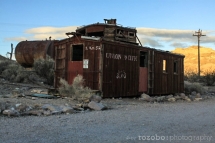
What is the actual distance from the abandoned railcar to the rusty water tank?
5905 mm

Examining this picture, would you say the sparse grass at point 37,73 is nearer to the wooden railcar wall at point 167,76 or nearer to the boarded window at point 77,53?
the boarded window at point 77,53

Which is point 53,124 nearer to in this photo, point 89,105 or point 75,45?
point 89,105

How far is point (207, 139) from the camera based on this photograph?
6531 millimetres

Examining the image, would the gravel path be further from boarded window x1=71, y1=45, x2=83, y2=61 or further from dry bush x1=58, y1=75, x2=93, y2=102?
boarded window x1=71, y1=45, x2=83, y2=61

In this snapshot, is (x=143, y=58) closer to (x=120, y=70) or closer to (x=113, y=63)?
(x=120, y=70)

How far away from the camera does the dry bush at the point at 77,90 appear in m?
14.6

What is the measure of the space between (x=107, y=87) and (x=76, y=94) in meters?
2.37

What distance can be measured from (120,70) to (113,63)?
0.83 metres

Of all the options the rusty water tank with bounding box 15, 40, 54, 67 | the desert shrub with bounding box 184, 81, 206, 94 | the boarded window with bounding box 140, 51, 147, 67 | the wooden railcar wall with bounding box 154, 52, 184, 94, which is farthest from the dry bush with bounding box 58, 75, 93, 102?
the desert shrub with bounding box 184, 81, 206, 94

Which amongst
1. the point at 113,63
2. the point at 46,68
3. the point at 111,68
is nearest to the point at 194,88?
the point at 113,63

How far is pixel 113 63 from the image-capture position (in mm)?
17266

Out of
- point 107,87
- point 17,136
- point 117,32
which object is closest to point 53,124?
point 17,136

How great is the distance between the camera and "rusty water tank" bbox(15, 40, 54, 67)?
90.0 feet

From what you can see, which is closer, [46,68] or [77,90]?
[77,90]
